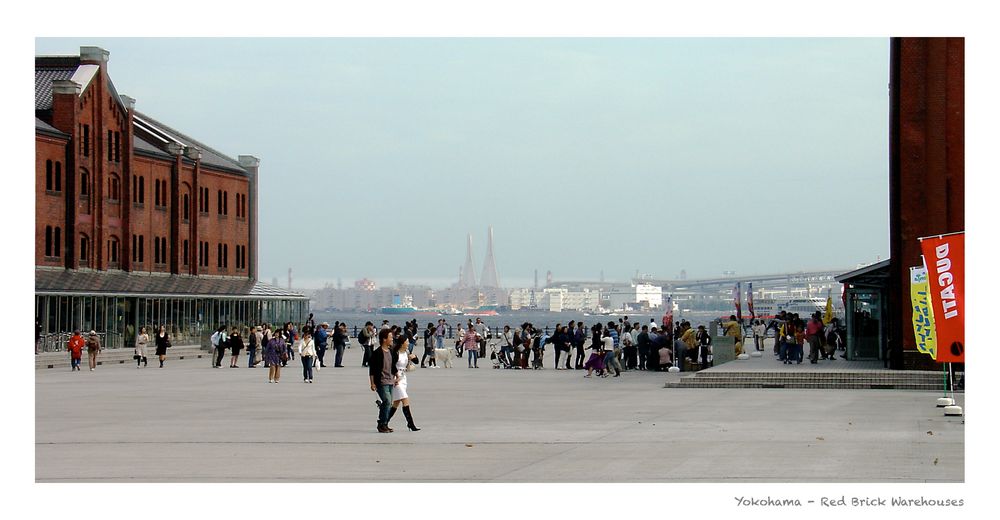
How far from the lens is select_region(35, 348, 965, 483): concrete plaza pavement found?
1501 cm

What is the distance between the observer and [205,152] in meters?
75.2

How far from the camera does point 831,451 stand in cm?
1689

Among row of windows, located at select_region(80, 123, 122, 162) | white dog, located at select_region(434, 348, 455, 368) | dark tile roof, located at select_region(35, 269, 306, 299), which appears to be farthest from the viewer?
row of windows, located at select_region(80, 123, 122, 162)

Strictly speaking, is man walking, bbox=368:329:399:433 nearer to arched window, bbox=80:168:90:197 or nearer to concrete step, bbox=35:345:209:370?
concrete step, bbox=35:345:209:370

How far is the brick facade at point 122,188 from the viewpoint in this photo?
190ft

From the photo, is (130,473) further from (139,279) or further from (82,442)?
(139,279)

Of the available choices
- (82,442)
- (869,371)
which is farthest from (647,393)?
(82,442)

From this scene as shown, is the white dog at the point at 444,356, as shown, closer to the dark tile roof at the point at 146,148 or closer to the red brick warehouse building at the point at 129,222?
the red brick warehouse building at the point at 129,222

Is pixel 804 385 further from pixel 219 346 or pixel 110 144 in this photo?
pixel 110 144

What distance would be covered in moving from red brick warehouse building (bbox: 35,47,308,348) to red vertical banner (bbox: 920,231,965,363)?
125ft

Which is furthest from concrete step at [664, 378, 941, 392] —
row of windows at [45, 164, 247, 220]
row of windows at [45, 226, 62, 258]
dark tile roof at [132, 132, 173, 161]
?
dark tile roof at [132, 132, 173, 161]

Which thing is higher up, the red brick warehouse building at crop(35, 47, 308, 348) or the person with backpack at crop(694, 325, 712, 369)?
the red brick warehouse building at crop(35, 47, 308, 348)

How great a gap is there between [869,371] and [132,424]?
18.8 metres
